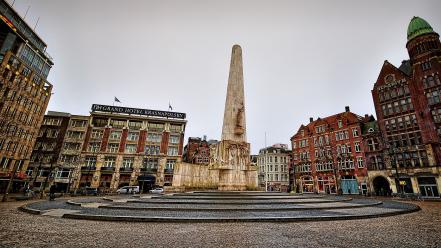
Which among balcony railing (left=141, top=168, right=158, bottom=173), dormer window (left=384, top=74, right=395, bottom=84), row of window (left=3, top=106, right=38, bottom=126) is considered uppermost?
dormer window (left=384, top=74, right=395, bottom=84)

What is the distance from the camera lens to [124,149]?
151ft

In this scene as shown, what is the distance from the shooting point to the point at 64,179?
42.1 meters

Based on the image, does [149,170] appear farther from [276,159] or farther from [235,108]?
[276,159]

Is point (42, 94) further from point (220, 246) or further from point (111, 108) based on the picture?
point (220, 246)

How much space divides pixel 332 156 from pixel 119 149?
4536 centimetres

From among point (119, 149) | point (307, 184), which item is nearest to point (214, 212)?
point (119, 149)

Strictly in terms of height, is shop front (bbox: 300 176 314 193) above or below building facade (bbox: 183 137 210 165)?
below

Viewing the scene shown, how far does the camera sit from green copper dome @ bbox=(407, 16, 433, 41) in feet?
108

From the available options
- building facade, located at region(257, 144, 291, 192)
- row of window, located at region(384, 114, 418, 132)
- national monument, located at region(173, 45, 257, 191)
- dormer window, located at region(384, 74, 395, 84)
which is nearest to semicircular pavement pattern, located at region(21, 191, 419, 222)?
national monument, located at region(173, 45, 257, 191)

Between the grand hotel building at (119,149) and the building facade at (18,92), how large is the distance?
6.52m

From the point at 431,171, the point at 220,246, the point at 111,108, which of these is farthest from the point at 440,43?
the point at 111,108

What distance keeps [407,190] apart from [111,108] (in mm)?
58343

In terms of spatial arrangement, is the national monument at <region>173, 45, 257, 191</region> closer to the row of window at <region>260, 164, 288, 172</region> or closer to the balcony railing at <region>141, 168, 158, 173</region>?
the balcony railing at <region>141, 168, 158, 173</region>

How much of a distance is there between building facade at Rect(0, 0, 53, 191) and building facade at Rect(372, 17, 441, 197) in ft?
195
